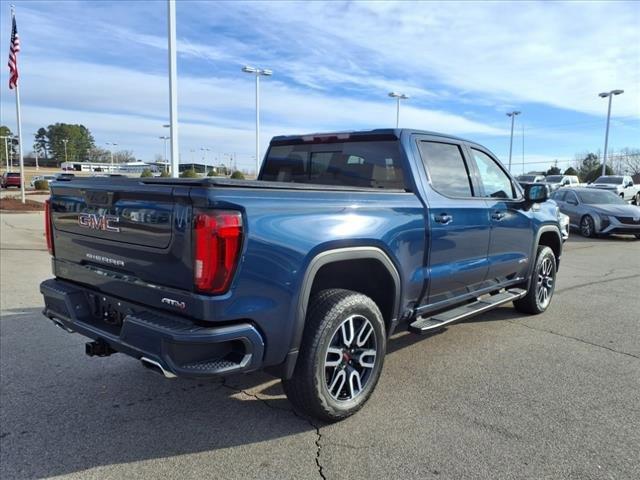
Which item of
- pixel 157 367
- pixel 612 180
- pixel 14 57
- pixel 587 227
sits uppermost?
pixel 14 57

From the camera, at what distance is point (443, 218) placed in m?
4.09

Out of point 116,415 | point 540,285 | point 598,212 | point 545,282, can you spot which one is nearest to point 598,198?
point 598,212

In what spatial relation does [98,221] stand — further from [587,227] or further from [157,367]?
[587,227]

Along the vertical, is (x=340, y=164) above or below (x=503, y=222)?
above

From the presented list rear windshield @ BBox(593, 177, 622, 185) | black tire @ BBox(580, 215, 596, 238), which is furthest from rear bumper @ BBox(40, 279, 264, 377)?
rear windshield @ BBox(593, 177, 622, 185)

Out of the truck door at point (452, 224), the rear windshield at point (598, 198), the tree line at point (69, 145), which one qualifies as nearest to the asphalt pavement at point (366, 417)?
the truck door at point (452, 224)

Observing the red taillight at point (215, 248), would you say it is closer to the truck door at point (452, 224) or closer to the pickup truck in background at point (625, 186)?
the truck door at point (452, 224)

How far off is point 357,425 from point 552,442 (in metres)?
1.20

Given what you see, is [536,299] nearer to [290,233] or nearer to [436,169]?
[436,169]

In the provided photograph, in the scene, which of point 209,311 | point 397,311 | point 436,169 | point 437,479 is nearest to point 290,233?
point 209,311

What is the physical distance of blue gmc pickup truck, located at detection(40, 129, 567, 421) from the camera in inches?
105

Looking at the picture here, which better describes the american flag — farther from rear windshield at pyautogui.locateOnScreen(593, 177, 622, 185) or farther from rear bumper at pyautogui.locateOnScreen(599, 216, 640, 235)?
rear windshield at pyautogui.locateOnScreen(593, 177, 622, 185)

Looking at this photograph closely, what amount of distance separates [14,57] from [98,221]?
62.5ft

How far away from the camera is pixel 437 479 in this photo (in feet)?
9.00
